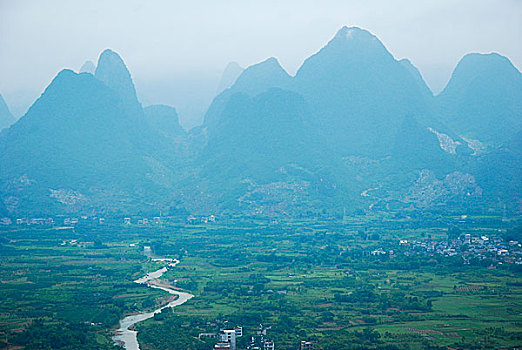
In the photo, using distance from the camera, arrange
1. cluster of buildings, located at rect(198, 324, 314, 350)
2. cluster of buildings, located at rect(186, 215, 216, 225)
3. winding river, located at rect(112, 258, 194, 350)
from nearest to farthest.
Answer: cluster of buildings, located at rect(198, 324, 314, 350), winding river, located at rect(112, 258, 194, 350), cluster of buildings, located at rect(186, 215, 216, 225)

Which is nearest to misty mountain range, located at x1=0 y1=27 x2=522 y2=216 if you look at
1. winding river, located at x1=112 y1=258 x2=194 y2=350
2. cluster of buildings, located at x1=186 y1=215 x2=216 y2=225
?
Result: cluster of buildings, located at x1=186 y1=215 x2=216 y2=225

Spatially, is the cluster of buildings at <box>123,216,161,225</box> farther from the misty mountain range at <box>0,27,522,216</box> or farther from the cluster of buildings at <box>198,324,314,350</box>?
the cluster of buildings at <box>198,324,314,350</box>

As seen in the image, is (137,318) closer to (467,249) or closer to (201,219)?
(467,249)

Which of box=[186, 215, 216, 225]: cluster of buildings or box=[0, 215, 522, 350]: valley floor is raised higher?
box=[186, 215, 216, 225]: cluster of buildings

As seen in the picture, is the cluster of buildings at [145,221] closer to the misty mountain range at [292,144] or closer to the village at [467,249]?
the misty mountain range at [292,144]

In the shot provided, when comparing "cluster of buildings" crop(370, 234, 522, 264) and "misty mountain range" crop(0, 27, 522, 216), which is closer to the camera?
"cluster of buildings" crop(370, 234, 522, 264)

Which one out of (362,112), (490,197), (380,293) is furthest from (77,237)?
(362,112)
